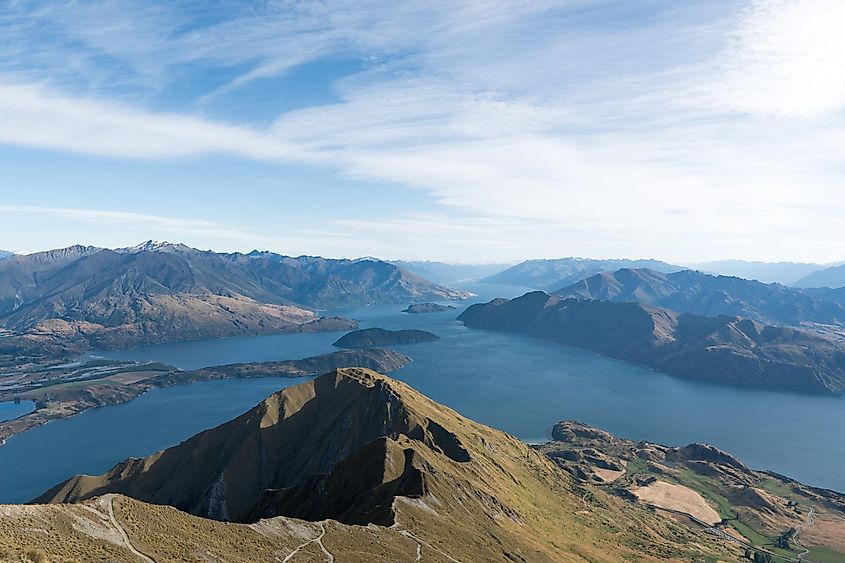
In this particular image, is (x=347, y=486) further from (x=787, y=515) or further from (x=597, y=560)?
(x=787, y=515)

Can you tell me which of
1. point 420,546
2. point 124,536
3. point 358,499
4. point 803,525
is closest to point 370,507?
point 358,499

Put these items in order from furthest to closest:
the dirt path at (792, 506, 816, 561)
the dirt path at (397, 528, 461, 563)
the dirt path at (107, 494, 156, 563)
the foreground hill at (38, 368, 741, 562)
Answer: the dirt path at (792, 506, 816, 561) < the dirt path at (397, 528, 461, 563) < the foreground hill at (38, 368, 741, 562) < the dirt path at (107, 494, 156, 563)

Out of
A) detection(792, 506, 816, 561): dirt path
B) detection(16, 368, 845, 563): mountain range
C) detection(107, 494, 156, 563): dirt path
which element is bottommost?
detection(792, 506, 816, 561): dirt path

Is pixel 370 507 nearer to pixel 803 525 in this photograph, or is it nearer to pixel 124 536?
pixel 124 536

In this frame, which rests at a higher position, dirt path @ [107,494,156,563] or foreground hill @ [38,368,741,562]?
dirt path @ [107,494,156,563]

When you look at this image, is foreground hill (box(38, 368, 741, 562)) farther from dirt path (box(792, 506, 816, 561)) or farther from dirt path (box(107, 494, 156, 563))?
dirt path (box(792, 506, 816, 561))

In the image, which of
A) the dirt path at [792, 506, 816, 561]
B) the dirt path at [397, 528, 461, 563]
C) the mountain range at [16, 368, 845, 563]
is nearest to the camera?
the mountain range at [16, 368, 845, 563]

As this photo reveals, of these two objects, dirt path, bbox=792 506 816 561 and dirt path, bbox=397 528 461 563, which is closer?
dirt path, bbox=397 528 461 563

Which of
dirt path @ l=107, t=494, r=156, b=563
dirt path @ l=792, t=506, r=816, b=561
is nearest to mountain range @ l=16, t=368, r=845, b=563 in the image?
dirt path @ l=107, t=494, r=156, b=563

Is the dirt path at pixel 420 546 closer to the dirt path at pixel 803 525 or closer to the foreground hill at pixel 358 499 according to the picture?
the foreground hill at pixel 358 499

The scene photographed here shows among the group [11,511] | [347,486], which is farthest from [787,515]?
[11,511]

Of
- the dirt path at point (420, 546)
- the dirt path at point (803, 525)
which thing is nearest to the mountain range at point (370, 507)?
the dirt path at point (420, 546)
